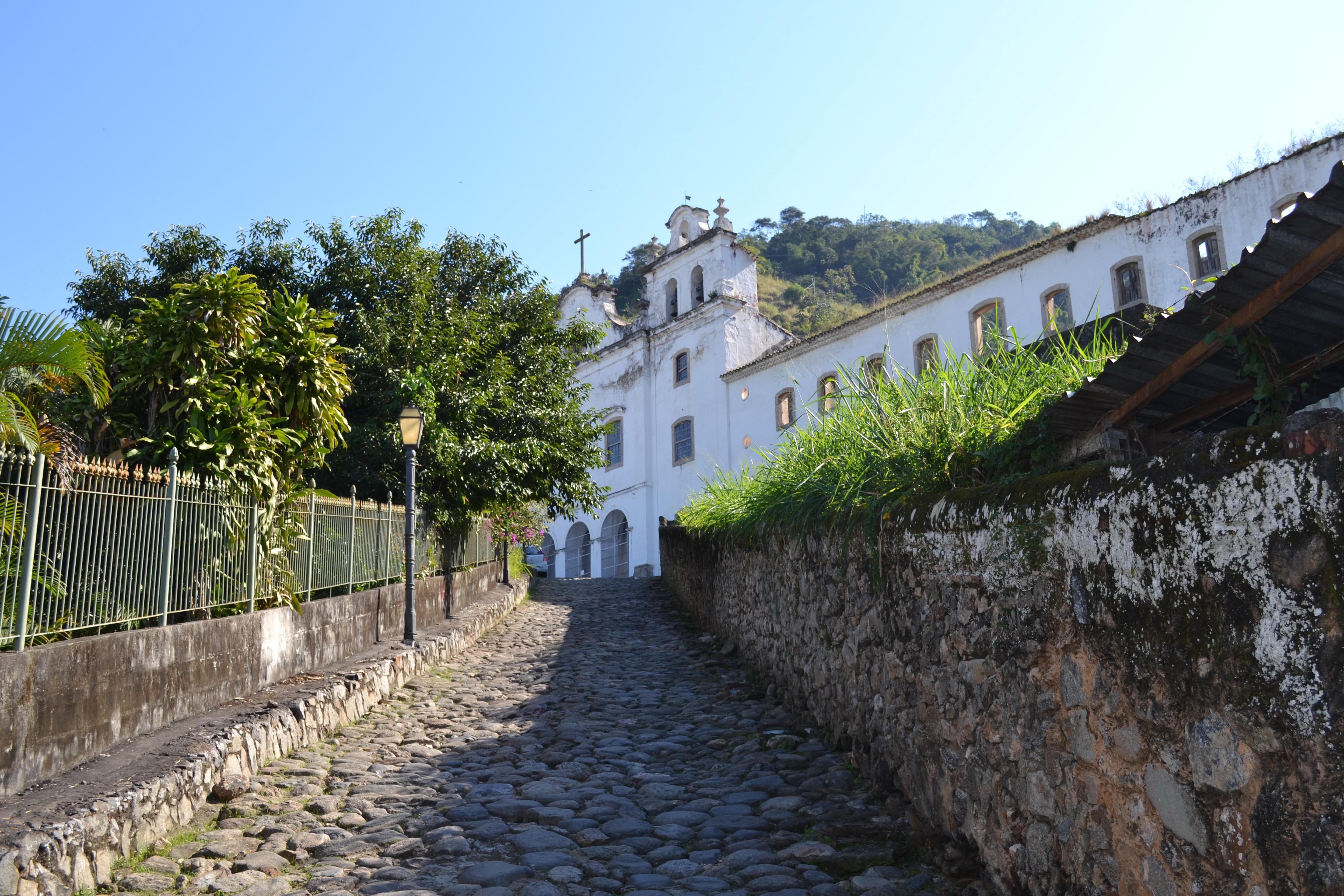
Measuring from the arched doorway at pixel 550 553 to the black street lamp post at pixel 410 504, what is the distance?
24.3 meters

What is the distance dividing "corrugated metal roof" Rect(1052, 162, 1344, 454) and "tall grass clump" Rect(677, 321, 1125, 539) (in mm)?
200

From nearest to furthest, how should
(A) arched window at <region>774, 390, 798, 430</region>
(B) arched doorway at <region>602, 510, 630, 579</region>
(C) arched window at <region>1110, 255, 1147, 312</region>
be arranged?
(C) arched window at <region>1110, 255, 1147, 312</region>
(A) arched window at <region>774, 390, 798, 430</region>
(B) arched doorway at <region>602, 510, 630, 579</region>

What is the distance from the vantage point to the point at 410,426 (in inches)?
418

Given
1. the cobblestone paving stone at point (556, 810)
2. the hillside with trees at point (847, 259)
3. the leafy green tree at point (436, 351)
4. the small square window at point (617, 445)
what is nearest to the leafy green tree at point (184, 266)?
the leafy green tree at point (436, 351)

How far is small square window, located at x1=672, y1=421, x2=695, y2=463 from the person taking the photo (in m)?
28.9

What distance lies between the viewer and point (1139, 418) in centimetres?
450

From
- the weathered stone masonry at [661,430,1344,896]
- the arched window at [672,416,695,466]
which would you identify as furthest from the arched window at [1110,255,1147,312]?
the weathered stone masonry at [661,430,1344,896]

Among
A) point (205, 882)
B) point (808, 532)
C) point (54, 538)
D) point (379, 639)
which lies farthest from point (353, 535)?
point (205, 882)

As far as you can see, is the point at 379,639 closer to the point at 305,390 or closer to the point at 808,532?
the point at 305,390

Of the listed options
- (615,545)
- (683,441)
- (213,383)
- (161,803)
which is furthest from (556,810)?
(615,545)

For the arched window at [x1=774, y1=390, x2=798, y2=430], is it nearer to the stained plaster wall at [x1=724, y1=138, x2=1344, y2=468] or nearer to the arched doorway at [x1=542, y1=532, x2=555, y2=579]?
the stained plaster wall at [x1=724, y1=138, x2=1344, y2=468]

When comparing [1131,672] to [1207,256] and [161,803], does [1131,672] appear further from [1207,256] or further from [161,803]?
[1207,256]

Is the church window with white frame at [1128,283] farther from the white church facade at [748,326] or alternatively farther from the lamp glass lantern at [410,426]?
the lamp glass lantern at [410,426]

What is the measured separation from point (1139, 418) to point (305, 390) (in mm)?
6875
